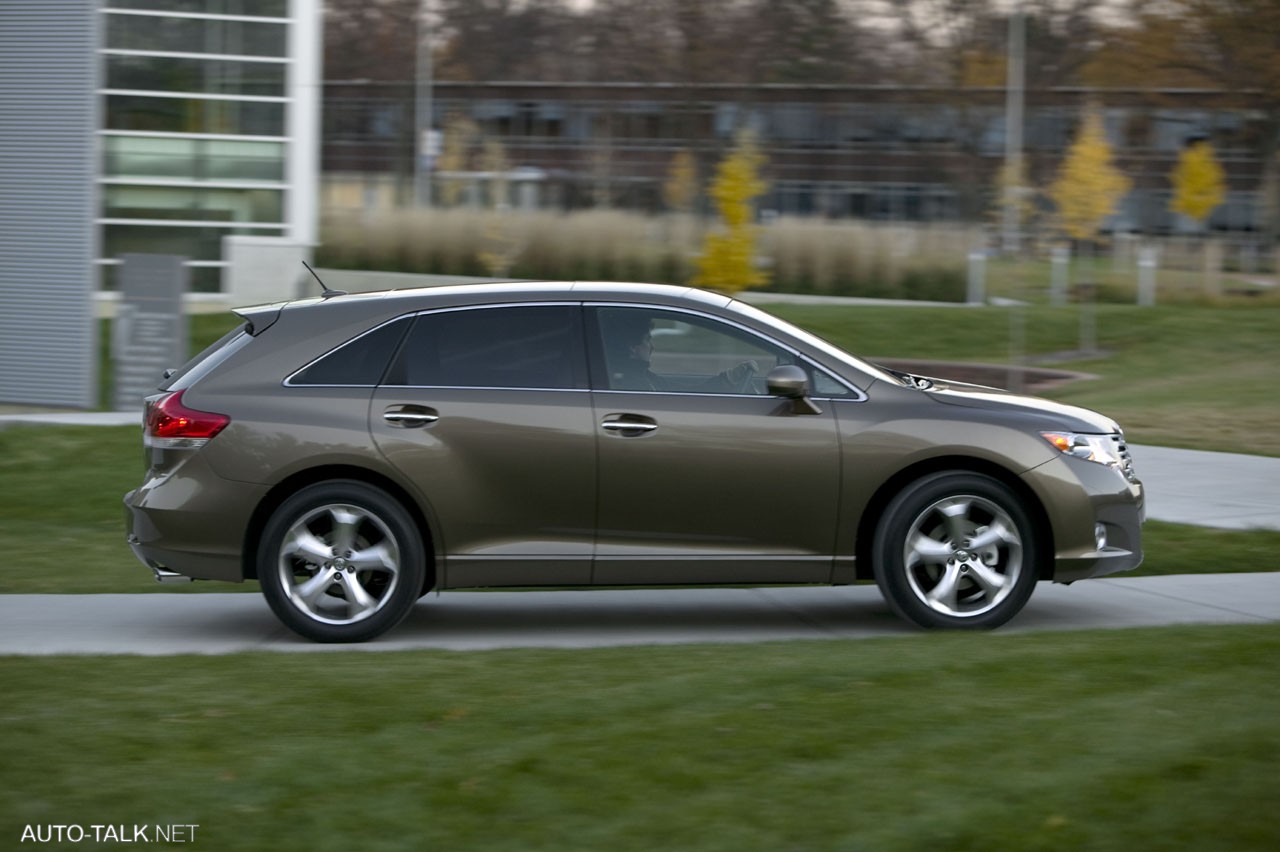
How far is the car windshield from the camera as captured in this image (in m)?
7.71

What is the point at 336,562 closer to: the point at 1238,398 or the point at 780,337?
the point at 780,337

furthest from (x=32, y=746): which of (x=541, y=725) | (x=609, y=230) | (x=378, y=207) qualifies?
(x=378, y=207)

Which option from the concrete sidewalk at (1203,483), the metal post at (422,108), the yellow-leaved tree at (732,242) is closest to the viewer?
the concrete sidewalk at (1203,483)

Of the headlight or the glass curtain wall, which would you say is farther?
the glass curtain wall

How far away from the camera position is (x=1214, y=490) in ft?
41.8

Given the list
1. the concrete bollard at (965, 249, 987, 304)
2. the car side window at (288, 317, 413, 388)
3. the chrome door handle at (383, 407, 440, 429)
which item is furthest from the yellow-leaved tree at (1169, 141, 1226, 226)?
the chrome door handle at (383, 407, 440, 429)

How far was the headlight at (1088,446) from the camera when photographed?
765 centimetres

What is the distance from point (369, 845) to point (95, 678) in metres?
2.30

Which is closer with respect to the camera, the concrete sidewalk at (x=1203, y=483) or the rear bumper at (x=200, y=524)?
the rear bumper at (x=200, y=524)

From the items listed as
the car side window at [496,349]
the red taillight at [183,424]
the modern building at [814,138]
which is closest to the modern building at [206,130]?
the red taillight at [183,424]

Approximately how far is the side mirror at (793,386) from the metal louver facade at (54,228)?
41.4ft

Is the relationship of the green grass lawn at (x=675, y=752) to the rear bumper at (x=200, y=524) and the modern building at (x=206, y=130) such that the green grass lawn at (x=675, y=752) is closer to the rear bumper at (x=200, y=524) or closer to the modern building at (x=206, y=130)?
the rear bumper at (x=200, y=524)

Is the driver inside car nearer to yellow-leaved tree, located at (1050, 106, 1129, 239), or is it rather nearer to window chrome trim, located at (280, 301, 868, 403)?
window chrome trim, located at (280, 301, 868, 403)

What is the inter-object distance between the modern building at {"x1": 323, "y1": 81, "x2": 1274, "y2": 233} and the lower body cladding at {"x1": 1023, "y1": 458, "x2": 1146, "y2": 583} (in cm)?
5081
